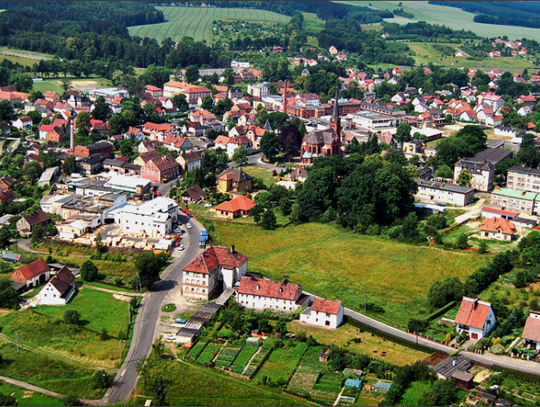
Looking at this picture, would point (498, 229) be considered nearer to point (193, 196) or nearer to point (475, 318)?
point (475, 318)

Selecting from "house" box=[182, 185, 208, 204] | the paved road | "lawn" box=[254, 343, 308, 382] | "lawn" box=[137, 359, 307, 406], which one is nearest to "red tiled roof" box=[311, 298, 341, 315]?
"lawn" box=[254, 343, 308, 382]

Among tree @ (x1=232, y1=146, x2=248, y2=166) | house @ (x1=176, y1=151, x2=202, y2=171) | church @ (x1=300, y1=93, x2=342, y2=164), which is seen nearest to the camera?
house @ (x1=176, y1=151, x2=202, y2=171)

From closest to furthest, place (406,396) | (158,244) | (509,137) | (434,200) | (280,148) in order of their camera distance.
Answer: (406,396)
(158,244)
(434,200)
(280,148)
(509,137)

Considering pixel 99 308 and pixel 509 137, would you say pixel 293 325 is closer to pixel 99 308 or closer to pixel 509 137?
pixel 99 308

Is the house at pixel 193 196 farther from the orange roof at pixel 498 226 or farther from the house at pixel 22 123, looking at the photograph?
the house at pixel 22 123

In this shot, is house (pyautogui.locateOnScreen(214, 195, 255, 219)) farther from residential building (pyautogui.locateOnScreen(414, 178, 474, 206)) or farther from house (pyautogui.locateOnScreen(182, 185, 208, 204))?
residential building (pyautogui.locateOnScreen(414, 178, 474, 206))

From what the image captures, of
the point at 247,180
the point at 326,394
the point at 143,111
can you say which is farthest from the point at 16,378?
the point at 143,111
